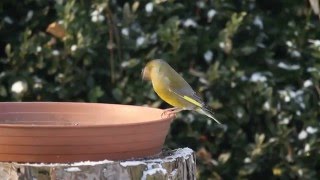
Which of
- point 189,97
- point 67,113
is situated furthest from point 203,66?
point 67,113

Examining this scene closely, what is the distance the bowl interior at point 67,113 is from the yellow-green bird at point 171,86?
2.14 ft

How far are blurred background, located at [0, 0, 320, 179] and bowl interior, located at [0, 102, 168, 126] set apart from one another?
155cm

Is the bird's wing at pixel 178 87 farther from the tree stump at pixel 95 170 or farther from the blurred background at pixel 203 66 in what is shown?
the tree stump at pixel 95 170

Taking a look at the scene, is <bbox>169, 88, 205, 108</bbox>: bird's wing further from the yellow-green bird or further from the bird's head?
the bird's head

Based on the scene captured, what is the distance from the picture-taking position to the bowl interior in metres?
3.34

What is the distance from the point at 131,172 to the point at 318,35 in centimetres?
259

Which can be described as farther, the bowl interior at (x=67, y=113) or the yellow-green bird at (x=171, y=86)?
the yellow-green bird at (x=171, y=86)

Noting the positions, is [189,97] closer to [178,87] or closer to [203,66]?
[178,87]

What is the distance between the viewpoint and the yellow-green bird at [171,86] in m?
4.01

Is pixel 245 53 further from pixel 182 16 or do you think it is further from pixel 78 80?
pixel 78 80

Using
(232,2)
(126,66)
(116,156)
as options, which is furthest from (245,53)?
(116,156)

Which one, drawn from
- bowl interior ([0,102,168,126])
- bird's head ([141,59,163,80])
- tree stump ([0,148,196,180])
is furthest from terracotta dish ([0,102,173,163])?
bird's head ([141,59,163,80])

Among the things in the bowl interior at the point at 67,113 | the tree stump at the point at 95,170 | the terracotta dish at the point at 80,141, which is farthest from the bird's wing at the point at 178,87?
the tree stump at the point at 95,170

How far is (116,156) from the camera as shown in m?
2.93
